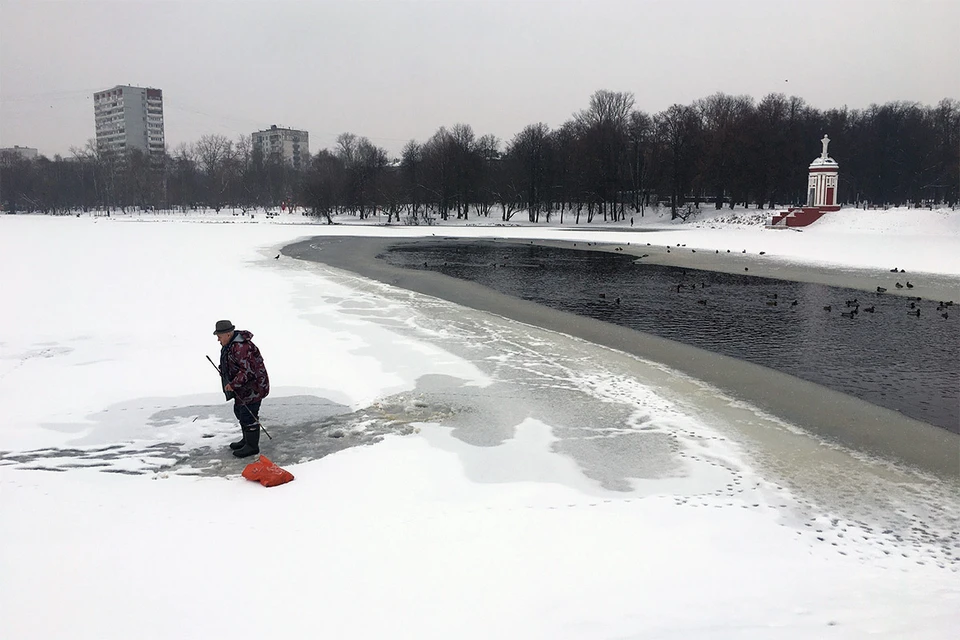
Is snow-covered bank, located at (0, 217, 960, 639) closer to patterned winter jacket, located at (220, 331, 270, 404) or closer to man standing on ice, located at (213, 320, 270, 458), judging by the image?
man standing on ice, located at (213, 320, 270, 458)

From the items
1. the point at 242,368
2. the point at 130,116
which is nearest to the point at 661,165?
the point at 242,368

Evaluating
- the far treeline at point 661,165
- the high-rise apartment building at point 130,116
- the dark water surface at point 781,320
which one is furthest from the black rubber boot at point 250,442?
the high-rise apartment building at point 130,116

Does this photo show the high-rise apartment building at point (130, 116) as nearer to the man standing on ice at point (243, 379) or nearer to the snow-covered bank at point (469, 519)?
the snow-covered bank at point (469, 519)

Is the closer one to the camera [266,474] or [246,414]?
[266,474]

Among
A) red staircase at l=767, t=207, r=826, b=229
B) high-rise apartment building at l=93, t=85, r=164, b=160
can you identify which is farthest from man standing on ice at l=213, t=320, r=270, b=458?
high-rise apartment building at l=93, t=85, r=164, b=160

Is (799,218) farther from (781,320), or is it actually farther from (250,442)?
(250,442)

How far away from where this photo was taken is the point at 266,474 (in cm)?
665

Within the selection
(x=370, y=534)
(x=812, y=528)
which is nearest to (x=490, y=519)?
(x=370, y=534)

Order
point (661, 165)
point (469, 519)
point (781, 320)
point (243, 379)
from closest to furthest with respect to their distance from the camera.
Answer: point (469, 519)
point (243, 379)
point (781, 320)
point (661, 165)

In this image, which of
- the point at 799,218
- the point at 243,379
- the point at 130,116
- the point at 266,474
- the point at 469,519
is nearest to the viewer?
the point at 469,519

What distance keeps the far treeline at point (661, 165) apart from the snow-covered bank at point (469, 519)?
70632 millimetres

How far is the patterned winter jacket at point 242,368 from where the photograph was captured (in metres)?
7.40

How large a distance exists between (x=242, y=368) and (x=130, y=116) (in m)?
192

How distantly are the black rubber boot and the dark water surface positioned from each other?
881 cm
